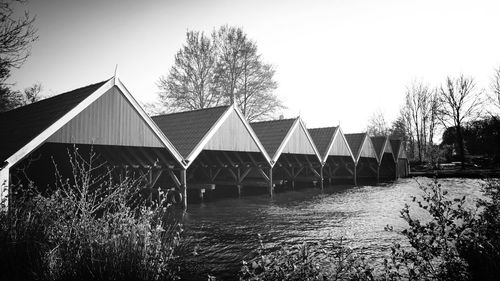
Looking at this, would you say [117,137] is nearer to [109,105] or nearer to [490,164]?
[109,105]

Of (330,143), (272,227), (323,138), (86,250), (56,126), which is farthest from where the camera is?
(323,138)

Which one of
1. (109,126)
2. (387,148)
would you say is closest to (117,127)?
(109,126)

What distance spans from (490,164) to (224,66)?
3235 centimetres

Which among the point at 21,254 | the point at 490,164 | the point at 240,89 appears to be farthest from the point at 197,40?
the point at 490,164

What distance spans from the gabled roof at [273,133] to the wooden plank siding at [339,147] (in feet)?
17.1

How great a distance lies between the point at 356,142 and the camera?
95.4 feet

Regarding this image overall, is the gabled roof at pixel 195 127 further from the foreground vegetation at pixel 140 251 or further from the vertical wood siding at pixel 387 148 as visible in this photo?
the vertical wood siding at pixel 387 148

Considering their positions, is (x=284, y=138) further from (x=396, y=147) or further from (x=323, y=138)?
(x=396, y=147)

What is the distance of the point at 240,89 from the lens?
1218 inches

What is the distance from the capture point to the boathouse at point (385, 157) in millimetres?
31312

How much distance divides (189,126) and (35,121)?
687 cm

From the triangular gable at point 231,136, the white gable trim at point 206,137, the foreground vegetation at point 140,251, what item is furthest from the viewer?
the triangular gable at point 231,136

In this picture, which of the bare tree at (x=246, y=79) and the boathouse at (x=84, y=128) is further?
the bare tree at (x=246, y=79)

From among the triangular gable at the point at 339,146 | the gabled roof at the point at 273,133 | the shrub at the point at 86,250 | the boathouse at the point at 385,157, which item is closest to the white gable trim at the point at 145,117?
the shrub at the point at 86,250
